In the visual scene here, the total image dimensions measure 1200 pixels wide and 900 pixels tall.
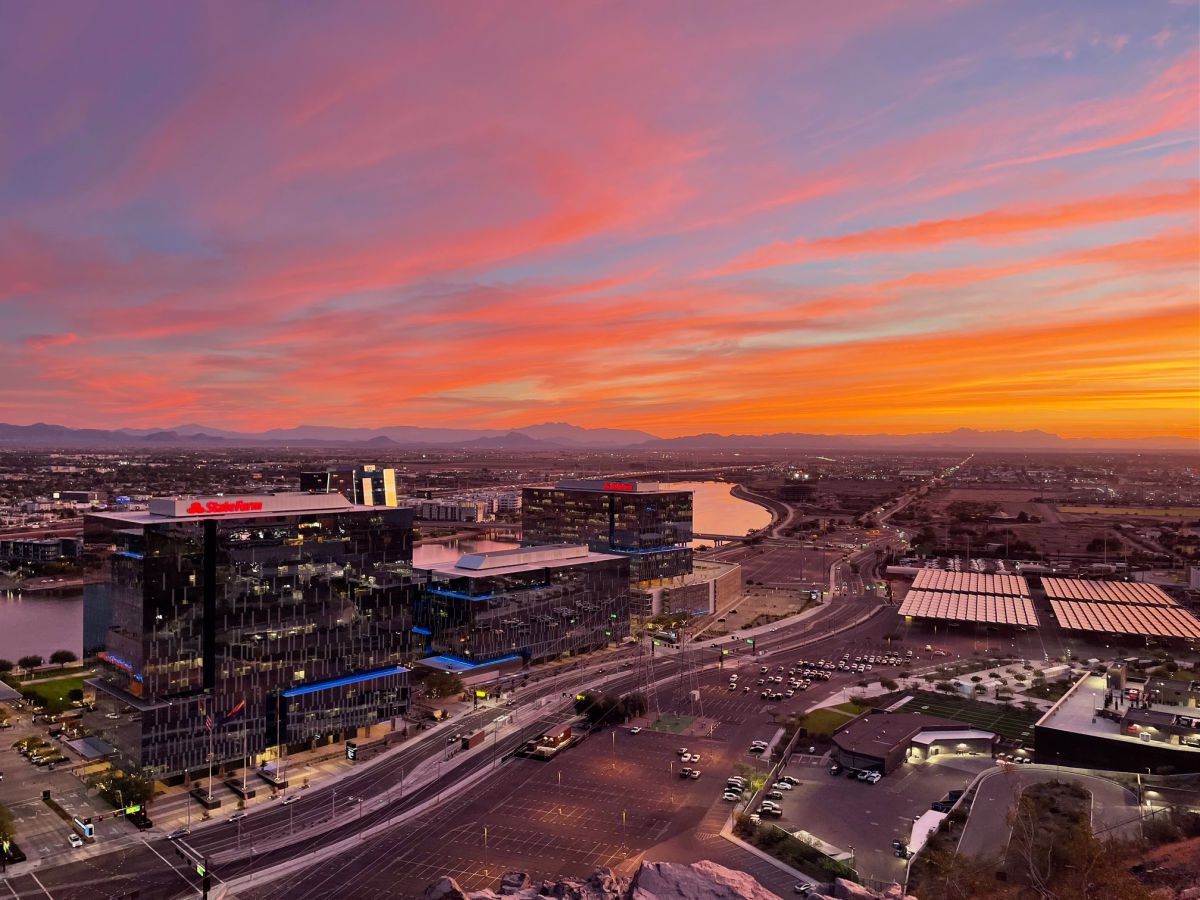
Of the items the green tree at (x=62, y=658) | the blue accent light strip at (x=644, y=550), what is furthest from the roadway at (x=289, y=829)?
the blue accent light strip at (x=644, y=550)

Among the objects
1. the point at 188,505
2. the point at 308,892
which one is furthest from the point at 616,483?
the point at 308,892

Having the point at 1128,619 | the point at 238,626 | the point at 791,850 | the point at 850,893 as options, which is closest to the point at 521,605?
the point at 238,626

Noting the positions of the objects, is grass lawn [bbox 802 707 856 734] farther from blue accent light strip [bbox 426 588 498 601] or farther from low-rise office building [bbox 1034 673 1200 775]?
blue accent light strip [bbox 426 588 498 601]

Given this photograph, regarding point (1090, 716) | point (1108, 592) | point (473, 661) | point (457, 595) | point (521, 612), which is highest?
point (457, 595)

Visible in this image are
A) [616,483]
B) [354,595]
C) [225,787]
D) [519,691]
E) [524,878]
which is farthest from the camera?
[616,483]

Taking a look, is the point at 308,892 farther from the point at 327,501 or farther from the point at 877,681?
the point at 877,681

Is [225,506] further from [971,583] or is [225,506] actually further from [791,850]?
[971,583]
